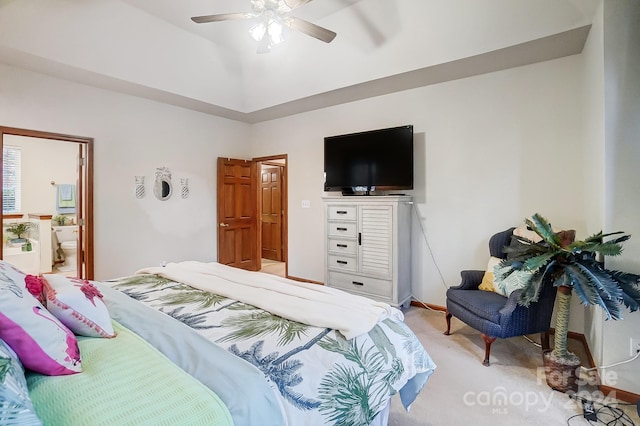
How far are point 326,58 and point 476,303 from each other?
3255 mm

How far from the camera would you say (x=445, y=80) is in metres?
3.63

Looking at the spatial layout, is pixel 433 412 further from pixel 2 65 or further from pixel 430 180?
pixel 2 65

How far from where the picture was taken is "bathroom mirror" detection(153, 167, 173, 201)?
4.50 metres

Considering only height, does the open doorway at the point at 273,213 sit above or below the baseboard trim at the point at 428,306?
above

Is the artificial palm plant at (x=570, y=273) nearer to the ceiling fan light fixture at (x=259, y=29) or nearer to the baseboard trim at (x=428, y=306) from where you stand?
the baseboard trim at (x=428, y=306)

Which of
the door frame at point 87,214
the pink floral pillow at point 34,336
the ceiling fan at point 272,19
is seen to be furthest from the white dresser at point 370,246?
the pink floral pillow at point 34,336

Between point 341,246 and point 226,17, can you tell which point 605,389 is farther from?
point 226,17

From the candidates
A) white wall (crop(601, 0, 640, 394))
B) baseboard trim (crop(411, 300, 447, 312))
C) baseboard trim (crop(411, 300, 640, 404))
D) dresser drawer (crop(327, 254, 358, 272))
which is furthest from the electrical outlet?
dresser drawer (crop(327, 254, 358, 272))

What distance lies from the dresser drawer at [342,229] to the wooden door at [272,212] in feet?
9.68

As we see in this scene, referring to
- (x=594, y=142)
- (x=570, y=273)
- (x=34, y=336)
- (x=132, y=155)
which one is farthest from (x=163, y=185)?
(x=594, y=142)

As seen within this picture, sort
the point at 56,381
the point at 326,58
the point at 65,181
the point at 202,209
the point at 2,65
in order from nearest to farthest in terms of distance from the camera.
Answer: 1. the point at 56,381
2. the point at 2,65
3. the point at 326,58
4. the point at 202,209
5. the point at 65,181

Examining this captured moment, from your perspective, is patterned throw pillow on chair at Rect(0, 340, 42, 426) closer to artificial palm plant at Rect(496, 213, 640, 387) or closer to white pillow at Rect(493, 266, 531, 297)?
artificial palm plant at Rect(496, 213, 640, 387)

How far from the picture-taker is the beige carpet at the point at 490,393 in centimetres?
193

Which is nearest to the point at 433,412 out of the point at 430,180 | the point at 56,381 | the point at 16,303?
the point at 56,381
